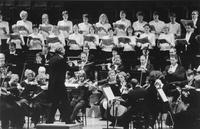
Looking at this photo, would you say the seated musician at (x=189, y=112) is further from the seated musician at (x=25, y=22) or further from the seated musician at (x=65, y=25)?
the seated musician at (x=25, y=22)

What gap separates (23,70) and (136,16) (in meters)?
3.55

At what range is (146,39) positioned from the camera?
10.5 metres

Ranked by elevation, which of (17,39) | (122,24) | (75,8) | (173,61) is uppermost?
(75,8)

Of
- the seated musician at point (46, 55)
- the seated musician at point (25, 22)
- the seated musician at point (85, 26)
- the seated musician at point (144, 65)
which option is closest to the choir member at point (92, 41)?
the seated musician at point (85, 26)

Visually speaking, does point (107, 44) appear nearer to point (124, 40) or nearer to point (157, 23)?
point (124, 40)

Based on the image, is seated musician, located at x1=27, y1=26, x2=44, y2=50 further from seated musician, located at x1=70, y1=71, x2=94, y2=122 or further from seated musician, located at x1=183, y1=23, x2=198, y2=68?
seated musician, located at x1=183, y1=23, x2=198, y2=68

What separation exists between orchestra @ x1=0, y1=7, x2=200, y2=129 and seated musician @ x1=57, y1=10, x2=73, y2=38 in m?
0.03

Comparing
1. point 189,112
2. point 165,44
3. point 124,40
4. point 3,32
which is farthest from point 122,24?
point 189,112

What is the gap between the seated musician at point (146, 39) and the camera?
412 inches

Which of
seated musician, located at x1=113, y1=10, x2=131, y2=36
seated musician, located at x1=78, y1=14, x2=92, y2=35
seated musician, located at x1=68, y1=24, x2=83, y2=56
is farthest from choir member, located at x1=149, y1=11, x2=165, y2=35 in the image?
seated musician, located at x1=68, y1=24, x2=83, y2=56

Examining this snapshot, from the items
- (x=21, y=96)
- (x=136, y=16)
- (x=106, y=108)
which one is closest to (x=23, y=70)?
(x=21, y=96)

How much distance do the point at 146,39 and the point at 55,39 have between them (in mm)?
2248

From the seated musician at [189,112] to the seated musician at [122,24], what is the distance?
3.21 meters

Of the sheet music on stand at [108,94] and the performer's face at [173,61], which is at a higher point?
the performer's face at [173,61]
